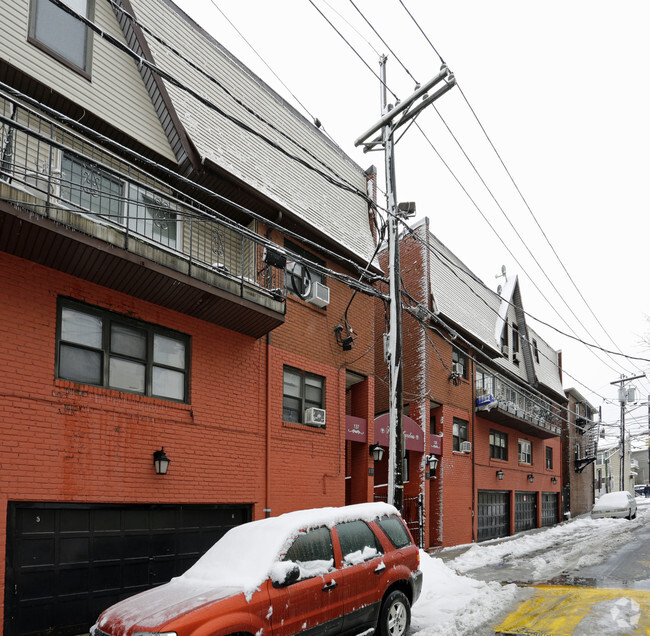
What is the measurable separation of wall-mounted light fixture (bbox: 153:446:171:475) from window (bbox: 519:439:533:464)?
22923 millimetres

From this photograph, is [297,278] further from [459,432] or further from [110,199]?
[459,432]

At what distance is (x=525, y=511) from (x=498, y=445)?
5450 mm

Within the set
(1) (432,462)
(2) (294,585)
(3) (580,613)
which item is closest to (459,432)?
(1) (432,462)

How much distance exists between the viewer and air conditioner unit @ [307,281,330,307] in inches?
561

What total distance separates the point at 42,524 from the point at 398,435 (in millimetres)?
6468

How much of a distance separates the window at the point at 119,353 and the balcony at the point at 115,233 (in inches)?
21.0

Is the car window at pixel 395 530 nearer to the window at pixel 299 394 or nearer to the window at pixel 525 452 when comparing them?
the window at pixel 299 394

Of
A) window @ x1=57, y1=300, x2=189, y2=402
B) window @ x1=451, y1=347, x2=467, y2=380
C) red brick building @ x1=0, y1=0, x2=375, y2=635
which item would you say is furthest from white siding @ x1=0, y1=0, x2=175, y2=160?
window @ x1=451, y1=347, x2=467, y2=380

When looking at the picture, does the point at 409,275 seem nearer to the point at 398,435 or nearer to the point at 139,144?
the point at 398,435

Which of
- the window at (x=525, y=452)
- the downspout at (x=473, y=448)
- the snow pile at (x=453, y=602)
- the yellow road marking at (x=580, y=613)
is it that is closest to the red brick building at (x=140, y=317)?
the snow pile at (x=453, y=602)

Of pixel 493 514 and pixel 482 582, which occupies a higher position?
pixel 482 582

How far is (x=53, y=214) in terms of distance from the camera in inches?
346

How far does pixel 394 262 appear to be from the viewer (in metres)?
12.8

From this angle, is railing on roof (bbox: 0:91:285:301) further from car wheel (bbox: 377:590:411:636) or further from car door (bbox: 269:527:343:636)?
car wheel (bbox: 377:590:411:636)
